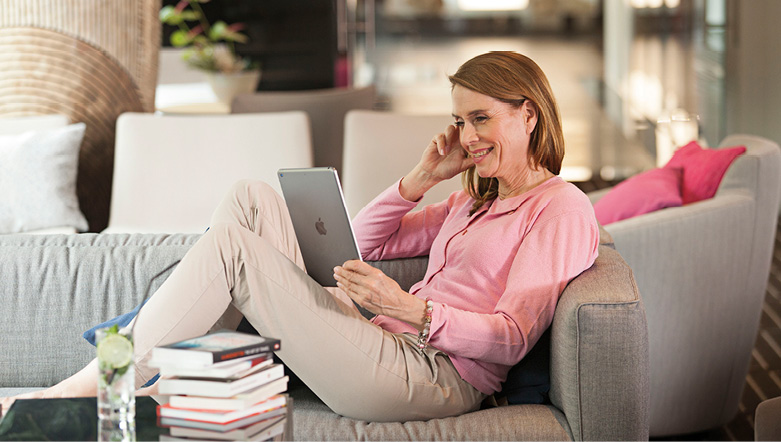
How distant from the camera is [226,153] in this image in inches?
138

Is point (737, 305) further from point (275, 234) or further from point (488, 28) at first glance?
point (488, 28)

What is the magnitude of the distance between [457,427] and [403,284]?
1.93ft

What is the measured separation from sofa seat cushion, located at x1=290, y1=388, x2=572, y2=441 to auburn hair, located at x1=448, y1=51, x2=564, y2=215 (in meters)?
0.54

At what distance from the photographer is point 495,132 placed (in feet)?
6.05

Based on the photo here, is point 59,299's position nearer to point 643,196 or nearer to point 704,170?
point 643,196

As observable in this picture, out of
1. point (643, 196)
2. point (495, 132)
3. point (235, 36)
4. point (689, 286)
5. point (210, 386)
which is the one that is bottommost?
point (689, 286)

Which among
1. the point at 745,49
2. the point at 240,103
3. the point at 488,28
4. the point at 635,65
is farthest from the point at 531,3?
the point at 240,103

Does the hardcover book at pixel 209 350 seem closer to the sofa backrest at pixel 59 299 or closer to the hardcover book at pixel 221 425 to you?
the hardcover book at pixel 221 425

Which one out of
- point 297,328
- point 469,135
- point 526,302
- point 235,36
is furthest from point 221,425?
point 235,36

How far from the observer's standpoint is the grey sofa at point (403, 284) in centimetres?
157

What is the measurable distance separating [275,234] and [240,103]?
2172 millimetres

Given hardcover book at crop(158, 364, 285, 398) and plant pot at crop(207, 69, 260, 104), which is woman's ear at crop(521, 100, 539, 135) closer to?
hardcover book at crop(158, 364, 285, 398)

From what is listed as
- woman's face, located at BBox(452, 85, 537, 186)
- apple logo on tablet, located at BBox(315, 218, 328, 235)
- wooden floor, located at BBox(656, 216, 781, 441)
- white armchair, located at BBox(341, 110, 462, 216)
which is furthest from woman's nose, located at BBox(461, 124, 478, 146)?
white armchair, located at BBox(341, 110, 462, 216)

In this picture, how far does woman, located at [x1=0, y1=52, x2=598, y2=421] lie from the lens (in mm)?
1630
